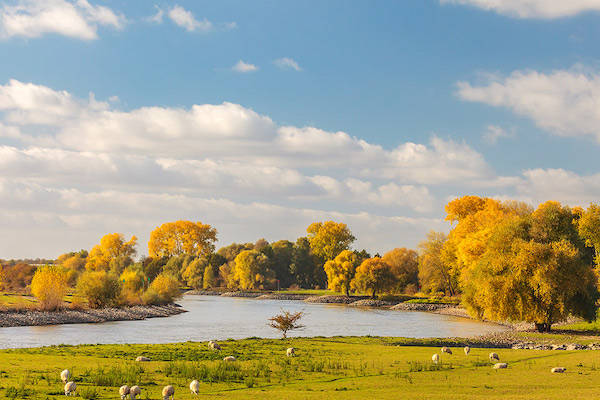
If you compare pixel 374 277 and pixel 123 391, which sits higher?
pixel 374 277

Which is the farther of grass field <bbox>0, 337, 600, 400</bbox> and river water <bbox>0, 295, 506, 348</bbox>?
river water <bbox>0, 295, 506, 348</bbox>

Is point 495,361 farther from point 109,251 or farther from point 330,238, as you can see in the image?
point 109,251

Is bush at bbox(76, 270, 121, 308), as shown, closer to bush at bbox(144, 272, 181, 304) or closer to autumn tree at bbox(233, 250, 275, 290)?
bush at bbox(144, 272, 181, 304)

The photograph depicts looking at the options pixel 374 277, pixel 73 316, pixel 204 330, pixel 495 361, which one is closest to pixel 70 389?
pixel 495 361

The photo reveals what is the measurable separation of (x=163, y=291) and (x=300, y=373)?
70.3 meters

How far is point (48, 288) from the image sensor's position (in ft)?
221

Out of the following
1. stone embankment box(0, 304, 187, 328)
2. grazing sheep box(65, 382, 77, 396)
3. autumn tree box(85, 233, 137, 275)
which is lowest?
stone embankment box(0, 304, 187, 328)

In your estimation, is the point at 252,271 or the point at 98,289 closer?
the point at 98,289

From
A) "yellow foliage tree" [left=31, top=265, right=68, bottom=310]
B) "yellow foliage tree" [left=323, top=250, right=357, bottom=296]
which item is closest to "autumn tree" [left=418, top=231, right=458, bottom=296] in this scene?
"yellow foliage tree" [left=323, top=250, right=357, bottom=296]

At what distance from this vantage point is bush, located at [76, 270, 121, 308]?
74.1m

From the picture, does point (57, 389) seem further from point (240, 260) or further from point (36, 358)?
point (240, 260)

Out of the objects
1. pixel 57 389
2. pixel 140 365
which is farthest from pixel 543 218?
pixel 57 389

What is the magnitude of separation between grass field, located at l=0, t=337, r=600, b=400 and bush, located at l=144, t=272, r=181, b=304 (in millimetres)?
53814

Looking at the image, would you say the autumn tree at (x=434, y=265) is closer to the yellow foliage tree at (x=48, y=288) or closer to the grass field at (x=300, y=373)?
the yellow foliage tree at (x=48, y=288)
